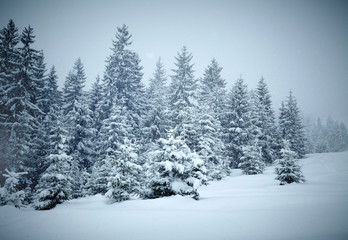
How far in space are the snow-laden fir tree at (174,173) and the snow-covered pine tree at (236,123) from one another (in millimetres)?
18567

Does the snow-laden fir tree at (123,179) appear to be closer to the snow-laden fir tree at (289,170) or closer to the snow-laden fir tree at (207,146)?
the snow-laden fir tree at (289,170)

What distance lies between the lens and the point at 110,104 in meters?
28.8

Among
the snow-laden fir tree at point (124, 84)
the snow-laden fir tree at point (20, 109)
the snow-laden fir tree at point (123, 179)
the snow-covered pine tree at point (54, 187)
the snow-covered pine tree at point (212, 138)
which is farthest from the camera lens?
the snow-laden fir tree at point (124, 84)

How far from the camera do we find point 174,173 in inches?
427

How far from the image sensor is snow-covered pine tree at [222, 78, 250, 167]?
92.9ft

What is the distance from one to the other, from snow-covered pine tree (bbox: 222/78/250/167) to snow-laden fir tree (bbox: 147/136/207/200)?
60.9 ft

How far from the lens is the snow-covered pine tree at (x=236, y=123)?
1115 inches

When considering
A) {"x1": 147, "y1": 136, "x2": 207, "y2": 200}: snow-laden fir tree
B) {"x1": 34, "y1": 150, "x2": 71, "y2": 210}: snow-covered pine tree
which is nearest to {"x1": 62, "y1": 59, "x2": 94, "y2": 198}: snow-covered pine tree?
{"x1": 34, "y1": 150, "x2": 71, "y2": 210}: snow-covered pine tree

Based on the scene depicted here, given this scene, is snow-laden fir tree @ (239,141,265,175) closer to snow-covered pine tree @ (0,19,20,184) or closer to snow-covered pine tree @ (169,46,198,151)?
snow-covered pine tree @ (169,46,198,151)

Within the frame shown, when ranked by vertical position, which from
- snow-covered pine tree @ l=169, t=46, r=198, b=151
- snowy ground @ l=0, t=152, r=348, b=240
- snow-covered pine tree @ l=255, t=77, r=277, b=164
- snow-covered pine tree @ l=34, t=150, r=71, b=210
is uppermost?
snow-covered pine tree @ l=169, t=46, r=198, b=151

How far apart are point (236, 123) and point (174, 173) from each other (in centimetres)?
2029

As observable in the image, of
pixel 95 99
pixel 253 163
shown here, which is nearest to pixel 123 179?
pixel 253 163

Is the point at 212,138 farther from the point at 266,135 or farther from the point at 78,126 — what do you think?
the point at 78,126

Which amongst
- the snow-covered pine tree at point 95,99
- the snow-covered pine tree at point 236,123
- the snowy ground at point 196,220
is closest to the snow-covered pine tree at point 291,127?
the snow-covered pine tree at point 236,123
